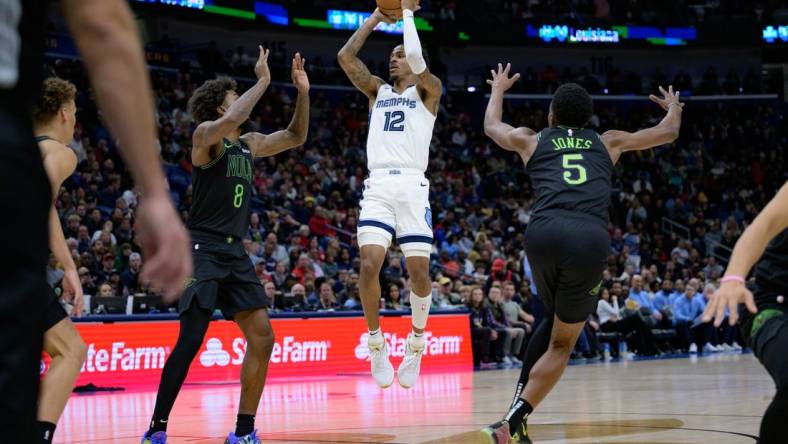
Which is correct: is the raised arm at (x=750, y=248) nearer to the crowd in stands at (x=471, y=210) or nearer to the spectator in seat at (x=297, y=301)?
the crowd in stands at (x=471, y=210)

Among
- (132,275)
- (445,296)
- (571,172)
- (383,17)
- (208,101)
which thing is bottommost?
(571,172)

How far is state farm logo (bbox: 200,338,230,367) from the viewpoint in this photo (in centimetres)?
1339

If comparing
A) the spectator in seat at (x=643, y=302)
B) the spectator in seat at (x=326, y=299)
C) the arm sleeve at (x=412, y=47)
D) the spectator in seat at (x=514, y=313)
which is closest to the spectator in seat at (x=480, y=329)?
the spectator in seat at (x=514, y=313)

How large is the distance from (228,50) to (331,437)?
78.8 feet

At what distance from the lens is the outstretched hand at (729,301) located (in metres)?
2.96

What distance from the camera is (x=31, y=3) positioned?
1.83 meters

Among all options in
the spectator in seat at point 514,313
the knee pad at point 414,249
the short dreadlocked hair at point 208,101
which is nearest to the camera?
the short dreadlocked hair at point 208,101

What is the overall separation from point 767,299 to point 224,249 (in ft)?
12.0

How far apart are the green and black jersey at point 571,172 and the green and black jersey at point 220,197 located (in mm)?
1981

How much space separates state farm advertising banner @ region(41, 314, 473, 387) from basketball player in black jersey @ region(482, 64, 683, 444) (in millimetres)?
7139

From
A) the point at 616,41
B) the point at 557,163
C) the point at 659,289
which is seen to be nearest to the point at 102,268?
the point at 557,163

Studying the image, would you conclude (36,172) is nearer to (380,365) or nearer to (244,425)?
(244,425)

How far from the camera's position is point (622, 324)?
19.4 meters

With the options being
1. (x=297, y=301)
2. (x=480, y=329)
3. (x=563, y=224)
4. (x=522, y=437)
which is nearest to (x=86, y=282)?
(x=297, y=301)
